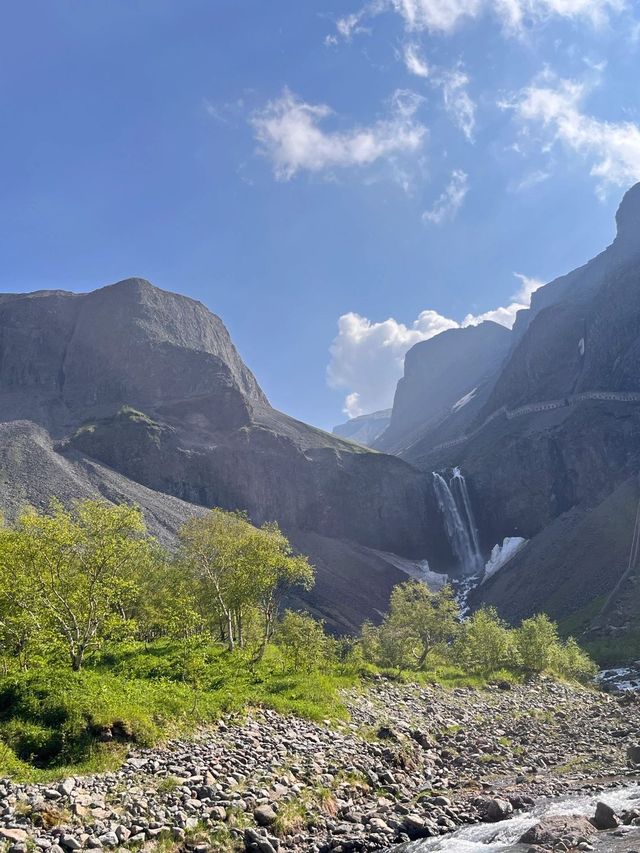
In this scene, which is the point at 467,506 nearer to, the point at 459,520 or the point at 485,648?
the point at 459,520

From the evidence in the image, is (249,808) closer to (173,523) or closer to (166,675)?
(166,675)

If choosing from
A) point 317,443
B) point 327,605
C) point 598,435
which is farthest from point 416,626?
point 317,443

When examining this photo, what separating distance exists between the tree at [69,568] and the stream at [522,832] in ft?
48.5

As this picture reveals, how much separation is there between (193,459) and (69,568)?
12725 cm

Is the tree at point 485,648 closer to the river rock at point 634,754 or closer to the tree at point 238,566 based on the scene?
the tree at point 238,566

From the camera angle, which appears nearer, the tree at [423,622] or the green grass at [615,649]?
the tree at [423,622]

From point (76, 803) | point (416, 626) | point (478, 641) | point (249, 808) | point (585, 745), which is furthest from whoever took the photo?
point (478, 641)

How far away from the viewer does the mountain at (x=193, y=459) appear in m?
121

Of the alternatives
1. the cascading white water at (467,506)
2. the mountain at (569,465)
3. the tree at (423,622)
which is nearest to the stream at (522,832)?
the tree at (423,622)

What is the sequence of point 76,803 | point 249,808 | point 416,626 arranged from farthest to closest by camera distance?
point 416,626 → point 249,808 → point 76,803

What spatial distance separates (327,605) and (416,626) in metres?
62.8

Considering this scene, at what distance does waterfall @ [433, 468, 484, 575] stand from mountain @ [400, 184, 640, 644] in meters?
2.50

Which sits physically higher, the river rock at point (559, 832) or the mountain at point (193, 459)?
the mountain at point (193, 459)

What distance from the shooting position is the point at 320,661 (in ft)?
101
